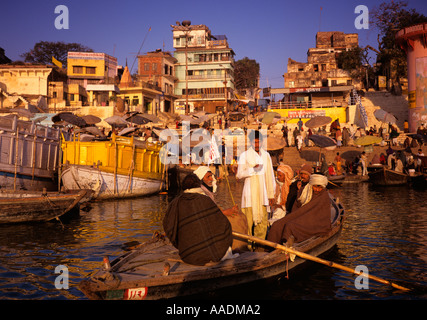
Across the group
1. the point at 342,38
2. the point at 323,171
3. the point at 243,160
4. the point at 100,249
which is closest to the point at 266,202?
the point at 243,160

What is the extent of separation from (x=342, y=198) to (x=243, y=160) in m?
13.7

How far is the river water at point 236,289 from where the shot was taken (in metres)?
7.14

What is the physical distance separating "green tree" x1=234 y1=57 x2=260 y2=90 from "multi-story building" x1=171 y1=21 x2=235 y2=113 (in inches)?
537

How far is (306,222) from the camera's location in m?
8.12

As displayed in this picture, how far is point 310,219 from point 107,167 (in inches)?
519

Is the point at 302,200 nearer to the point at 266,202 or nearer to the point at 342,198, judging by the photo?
the point at 266,202

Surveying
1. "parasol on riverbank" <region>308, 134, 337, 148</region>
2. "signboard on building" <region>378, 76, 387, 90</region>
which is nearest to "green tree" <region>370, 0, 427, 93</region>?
"signboard on building" <region>378, 76, 387, 90</region>

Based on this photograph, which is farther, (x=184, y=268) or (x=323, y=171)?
(x=323, y=171)

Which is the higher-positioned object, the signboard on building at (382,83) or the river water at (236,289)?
the signboard on building at (382,83)

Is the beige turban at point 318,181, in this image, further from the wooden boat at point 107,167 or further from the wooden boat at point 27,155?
the wooden boat at point 107,167

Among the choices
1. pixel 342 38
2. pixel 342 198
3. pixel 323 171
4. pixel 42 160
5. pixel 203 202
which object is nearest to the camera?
pixel 203 202

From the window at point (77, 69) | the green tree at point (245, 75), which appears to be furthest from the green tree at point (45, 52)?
the green tree at point (245, 75)

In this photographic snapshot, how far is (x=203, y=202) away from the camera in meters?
5.91

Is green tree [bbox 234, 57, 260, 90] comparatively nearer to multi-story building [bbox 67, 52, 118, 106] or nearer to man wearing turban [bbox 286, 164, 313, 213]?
multi-story building [bbox 67, 52, 118, 106]
